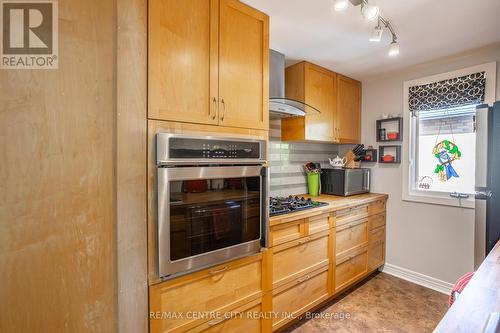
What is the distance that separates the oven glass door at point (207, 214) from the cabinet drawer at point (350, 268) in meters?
1.19

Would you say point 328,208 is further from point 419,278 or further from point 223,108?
point 419,278

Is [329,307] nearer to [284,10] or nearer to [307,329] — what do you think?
[307,329]

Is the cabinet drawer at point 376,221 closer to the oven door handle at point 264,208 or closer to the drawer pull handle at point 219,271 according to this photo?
the oven door handle at point 264,208

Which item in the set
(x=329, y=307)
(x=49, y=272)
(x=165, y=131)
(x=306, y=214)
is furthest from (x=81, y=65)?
(x=329, y=307)

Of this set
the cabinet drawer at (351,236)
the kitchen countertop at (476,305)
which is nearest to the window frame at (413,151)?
the cabinet drawer at (351,236)

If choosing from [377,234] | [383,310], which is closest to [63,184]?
[383,310]

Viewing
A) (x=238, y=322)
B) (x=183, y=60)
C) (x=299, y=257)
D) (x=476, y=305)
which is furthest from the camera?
(x=299, y=257)

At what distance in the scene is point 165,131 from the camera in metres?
1.21

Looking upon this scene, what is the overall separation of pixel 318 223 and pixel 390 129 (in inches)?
63.3

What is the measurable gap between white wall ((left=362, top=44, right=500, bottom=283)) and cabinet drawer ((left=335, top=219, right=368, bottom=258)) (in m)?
0.56

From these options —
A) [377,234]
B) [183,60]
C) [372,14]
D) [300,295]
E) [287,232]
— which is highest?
[372,14]

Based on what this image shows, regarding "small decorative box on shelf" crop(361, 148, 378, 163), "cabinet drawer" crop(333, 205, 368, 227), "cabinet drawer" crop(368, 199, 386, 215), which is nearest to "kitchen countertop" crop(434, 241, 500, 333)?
"cabinet drawer" crop(333, 205, 368, 227)

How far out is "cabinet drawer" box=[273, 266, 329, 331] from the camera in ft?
5.79

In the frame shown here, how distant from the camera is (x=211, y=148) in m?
1.31
